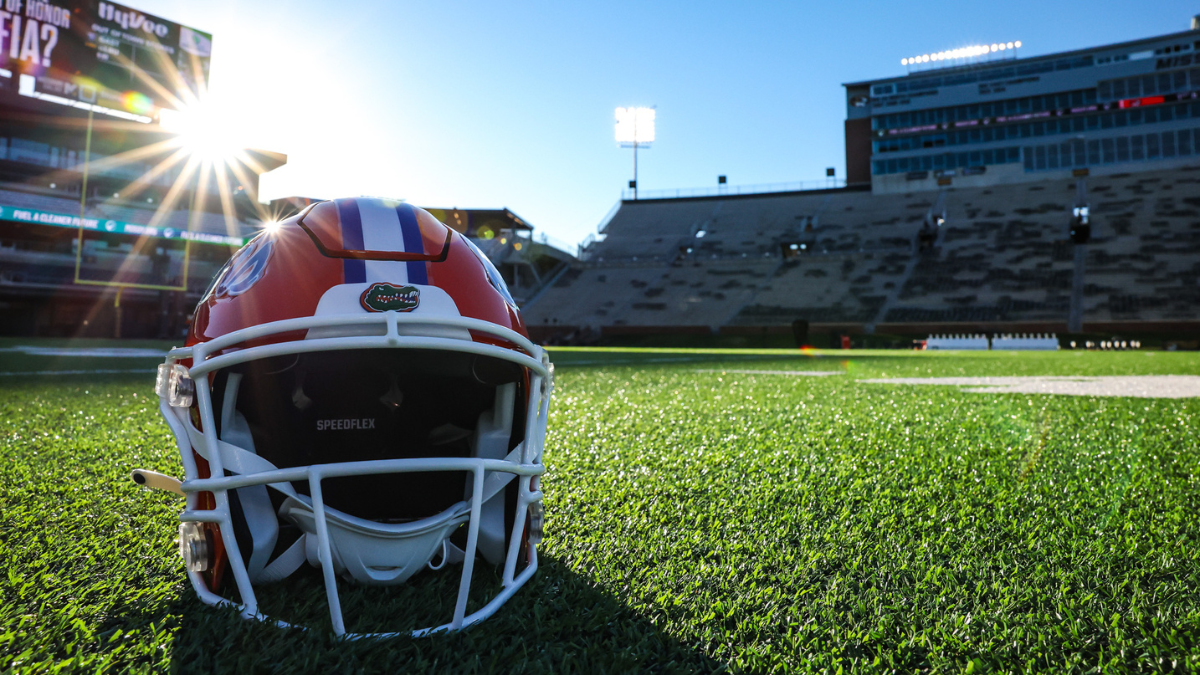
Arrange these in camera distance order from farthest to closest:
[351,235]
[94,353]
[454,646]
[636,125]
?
[636,125] → [94,353] → [351,235] → [454,646]

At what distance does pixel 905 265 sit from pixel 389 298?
97.7 ft

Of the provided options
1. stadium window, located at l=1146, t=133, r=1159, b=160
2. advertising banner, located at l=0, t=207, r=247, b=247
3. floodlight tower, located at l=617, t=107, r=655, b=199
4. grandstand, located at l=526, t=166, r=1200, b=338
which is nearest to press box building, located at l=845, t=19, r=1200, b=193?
stadium window, located at l=1146, t=133, r=1159, b=160

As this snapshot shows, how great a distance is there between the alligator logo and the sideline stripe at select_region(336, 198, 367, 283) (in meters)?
0.04

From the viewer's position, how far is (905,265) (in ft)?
91.4

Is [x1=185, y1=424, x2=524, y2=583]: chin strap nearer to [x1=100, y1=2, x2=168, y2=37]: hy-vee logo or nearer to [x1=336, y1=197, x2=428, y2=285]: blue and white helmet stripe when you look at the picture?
[x1=336, y1=197, x2=428, y2=285]: blue and white helmet stripe

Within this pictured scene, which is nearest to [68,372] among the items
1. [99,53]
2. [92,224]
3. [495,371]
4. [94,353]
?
[94,353]

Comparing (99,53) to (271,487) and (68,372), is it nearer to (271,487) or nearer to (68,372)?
(68,372)

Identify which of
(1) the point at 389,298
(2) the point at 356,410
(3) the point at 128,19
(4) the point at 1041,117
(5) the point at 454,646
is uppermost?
(4) the point at 1041,117

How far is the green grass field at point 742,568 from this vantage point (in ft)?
3.11

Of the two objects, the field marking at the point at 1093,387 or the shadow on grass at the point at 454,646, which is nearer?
the shadow on grass at the point at 454,646

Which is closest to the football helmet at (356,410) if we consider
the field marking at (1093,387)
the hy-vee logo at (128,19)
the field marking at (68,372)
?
the field marking at (1093,387)

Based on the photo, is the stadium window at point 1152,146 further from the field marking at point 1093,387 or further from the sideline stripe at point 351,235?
the sideline stripe at point 351,235

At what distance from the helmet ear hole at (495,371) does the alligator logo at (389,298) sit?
190mm

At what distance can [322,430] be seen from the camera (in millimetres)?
1303
